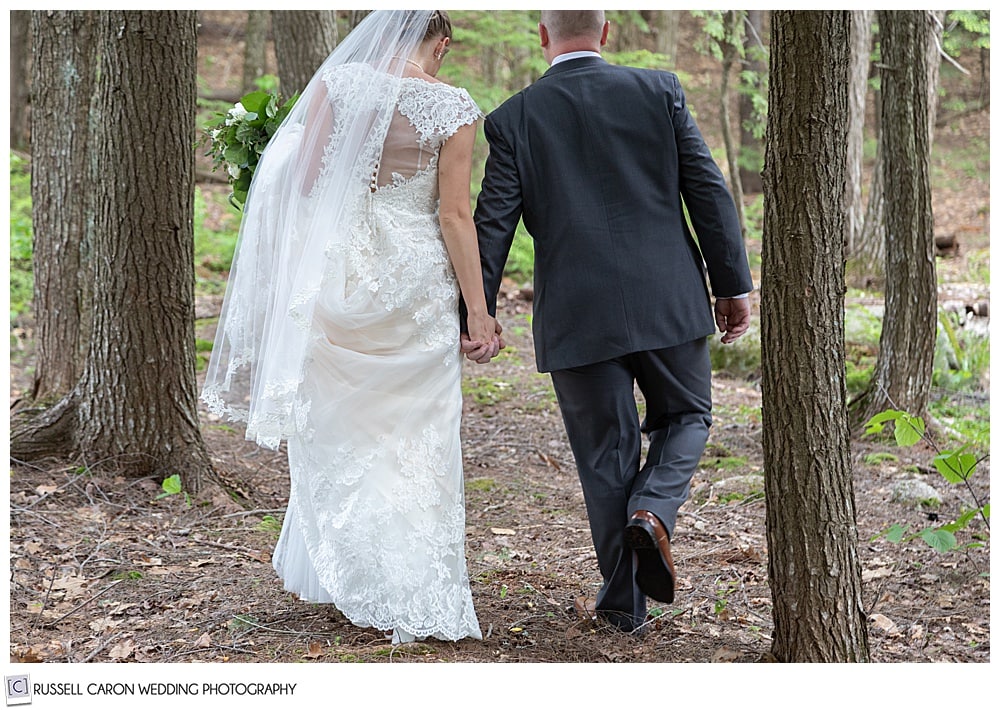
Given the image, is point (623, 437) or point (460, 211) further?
point (623, 437)

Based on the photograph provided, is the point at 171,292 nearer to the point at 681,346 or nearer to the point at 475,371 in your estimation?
the point at 681,346

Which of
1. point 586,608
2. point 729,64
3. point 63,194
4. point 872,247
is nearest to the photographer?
point 586,608

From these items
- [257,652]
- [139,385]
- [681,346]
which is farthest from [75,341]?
[681,346]

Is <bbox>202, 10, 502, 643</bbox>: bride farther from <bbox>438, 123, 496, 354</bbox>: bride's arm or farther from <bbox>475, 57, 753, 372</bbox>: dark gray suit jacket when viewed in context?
<bbox>475, 57, 753, 372</bbox>: dark gray suit jacket

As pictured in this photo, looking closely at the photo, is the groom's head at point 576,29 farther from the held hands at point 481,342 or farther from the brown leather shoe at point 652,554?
the brown leather shoe at point 652,554

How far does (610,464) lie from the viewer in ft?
10.7

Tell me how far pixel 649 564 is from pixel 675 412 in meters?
0.60

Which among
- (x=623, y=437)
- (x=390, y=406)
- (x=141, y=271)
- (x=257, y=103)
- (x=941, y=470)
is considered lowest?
(x=941, y=470)

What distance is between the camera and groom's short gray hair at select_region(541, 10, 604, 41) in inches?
127

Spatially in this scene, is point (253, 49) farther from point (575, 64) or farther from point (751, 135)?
point (575, 64)

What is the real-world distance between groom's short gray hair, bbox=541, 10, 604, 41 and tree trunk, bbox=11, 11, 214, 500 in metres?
2.06

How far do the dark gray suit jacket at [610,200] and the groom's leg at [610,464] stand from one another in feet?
0.38

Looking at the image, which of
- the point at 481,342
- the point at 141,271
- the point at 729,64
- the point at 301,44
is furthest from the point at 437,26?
the point at 729,64

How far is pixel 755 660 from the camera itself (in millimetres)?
2959
